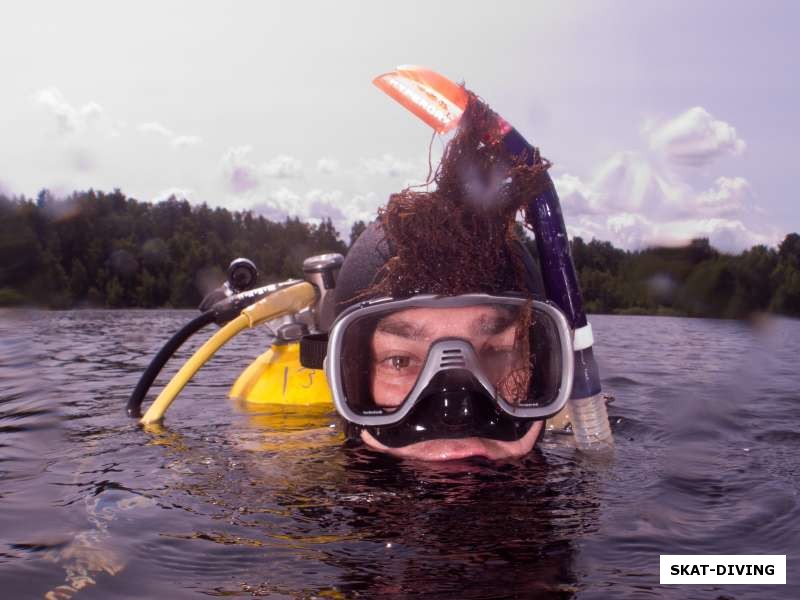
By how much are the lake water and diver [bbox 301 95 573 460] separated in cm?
16

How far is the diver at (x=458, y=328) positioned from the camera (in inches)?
97.0

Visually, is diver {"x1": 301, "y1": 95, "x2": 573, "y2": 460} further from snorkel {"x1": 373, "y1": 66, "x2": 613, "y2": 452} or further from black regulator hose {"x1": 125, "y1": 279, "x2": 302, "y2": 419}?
black regulator hose {"x1": 125, "y1": 279, "x2": 302, "y2": 419}

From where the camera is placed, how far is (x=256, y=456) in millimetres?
2990

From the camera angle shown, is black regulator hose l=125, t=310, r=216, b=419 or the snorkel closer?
the snorkel

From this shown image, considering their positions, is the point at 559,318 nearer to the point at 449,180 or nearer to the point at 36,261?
the point at 449,180

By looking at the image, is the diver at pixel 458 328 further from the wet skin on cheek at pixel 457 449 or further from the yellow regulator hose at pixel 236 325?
the yellow regulator hose at pixel 236 325

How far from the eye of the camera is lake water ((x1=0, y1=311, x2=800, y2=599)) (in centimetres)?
177

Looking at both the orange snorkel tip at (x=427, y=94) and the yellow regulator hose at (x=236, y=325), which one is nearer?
the orange snorkel tip at (x=427, y=94)

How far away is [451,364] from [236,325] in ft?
4.95

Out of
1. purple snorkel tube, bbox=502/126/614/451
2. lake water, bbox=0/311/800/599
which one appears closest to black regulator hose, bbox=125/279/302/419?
lake water, bbox=0/311/800/599

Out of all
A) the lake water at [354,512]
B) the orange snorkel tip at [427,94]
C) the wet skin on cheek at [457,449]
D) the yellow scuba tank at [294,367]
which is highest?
the orange snorkel tip at [427,94]

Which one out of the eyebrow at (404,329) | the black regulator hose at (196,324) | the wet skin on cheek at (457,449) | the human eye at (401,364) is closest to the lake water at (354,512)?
the wet skin on cheek at (457,449)

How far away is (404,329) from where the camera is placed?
271 centimetres

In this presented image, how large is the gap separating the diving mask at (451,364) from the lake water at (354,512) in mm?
190
